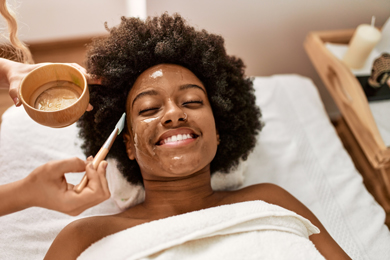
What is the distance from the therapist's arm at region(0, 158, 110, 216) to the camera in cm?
79

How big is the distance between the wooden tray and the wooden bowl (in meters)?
1.18

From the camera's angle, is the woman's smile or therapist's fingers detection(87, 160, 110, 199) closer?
therapist's fingers detection(87, 160, 110, 199)

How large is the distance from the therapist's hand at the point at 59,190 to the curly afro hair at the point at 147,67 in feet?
1.47

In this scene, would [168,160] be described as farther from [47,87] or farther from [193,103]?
[47,87]

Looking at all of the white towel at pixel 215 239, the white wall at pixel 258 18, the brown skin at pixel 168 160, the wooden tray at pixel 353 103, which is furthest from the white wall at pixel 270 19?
the white towel at pixel 215 239

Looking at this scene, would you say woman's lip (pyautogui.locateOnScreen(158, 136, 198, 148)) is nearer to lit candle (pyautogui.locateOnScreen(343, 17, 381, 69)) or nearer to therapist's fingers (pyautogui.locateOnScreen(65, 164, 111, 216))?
therapist's fingers (pyautogui.locateOnScreen(65, 164, 111, 216))

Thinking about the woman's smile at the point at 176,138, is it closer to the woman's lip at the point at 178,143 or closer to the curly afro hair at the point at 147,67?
the woman's lip at the point at 178,143

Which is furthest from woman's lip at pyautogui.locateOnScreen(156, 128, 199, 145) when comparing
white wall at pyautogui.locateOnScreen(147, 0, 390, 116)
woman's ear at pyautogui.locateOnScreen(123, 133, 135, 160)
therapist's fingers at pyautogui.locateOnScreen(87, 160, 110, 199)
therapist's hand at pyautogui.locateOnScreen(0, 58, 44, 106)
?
white wall at pyautogui.locateOnScreen(147, 0, 390, 116)

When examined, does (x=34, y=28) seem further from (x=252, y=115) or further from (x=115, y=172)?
(x=252, y=115)

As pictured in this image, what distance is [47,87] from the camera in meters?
1.03

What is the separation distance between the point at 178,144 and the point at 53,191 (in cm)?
41

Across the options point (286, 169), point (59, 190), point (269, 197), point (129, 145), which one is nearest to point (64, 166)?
point (59, 190)

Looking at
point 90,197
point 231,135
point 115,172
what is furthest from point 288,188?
point 90,197

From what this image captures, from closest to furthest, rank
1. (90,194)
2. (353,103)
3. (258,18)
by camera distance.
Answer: (90,194) → (353,103) → (258,18)
